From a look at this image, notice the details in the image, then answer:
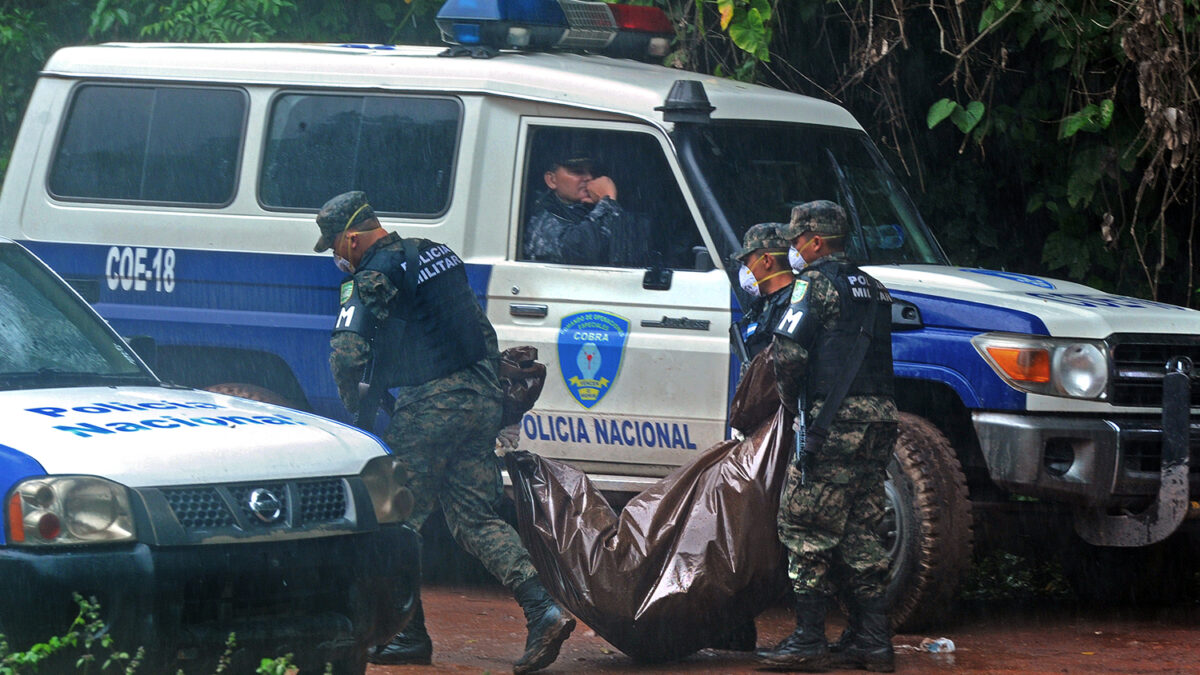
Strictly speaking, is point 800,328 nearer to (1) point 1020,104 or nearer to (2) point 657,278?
(2) point 657,278

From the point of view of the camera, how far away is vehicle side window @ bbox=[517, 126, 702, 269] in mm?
6820

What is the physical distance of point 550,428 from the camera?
688 centimetres

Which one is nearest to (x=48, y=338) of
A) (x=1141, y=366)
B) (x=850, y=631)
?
(x=850, y=631)

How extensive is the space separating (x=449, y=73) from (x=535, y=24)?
508 mm

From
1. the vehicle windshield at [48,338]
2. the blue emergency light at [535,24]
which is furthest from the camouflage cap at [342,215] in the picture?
the blue emergency light at [535,24]

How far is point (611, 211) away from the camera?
271 inches

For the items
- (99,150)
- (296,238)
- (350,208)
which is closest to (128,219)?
(99,150)

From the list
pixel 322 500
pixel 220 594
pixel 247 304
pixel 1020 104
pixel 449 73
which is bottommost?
pixel 220 594

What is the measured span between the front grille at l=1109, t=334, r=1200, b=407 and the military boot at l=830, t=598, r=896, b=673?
124cm

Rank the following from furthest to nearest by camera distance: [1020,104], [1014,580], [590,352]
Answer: [1020,104], [1014,580], [590,352]

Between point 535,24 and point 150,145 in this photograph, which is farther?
point 150,145

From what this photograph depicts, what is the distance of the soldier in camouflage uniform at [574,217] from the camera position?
22.5 feet

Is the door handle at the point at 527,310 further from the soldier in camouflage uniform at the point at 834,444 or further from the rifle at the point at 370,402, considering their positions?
the soldier in camouflage uniform at the point at 834,444

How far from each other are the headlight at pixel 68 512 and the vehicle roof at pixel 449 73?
10.8 feet
